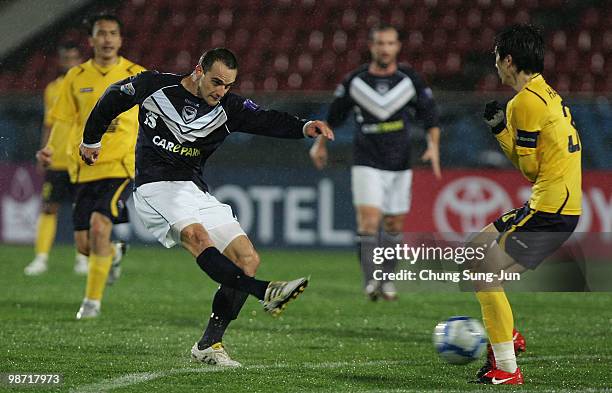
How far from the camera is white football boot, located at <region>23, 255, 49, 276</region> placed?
11695 mm

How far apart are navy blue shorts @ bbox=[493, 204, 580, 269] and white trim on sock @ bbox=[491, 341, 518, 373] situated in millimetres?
438

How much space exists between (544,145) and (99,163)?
3.96 m

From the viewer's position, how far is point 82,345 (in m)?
7.17

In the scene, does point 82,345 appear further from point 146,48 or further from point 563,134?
point 146,48

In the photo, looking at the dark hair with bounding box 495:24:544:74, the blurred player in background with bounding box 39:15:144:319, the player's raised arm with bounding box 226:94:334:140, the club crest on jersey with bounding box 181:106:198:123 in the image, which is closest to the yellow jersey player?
the dark hair with bounding box 495:24:544:74

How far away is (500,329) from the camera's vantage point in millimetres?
5875

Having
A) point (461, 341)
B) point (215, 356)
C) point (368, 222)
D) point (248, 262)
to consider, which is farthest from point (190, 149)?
point (368, 222)

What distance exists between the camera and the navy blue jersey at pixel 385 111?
33.4ft

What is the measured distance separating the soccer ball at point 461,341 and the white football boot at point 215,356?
116 cm

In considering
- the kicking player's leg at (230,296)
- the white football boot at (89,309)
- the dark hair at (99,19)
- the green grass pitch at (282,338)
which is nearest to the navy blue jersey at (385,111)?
the green grass pitch at (282,338)

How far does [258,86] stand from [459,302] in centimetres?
627

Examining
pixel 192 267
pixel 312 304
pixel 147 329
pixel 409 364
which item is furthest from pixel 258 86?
pixel 409 364

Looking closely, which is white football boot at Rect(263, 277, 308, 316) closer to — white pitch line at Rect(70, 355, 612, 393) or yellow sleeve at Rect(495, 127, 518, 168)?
white pitch line at Rect(70, 355, 612, 393)

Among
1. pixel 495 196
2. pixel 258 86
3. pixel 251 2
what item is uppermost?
pixel 251 2
